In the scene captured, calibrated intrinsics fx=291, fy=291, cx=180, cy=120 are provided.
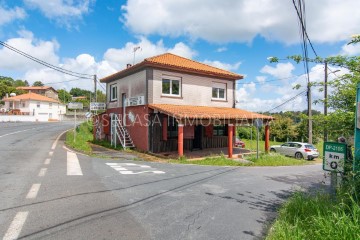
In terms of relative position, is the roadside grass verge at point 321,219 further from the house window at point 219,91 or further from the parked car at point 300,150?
the parked car at point 300,150

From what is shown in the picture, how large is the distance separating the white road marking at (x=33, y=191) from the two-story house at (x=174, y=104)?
8385 mm

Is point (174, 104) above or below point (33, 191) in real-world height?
above

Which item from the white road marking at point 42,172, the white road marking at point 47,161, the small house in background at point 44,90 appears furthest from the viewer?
the small house in background at point 44,90

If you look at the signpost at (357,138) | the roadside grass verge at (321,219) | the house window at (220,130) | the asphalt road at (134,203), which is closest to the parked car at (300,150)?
the house window at (220,130)

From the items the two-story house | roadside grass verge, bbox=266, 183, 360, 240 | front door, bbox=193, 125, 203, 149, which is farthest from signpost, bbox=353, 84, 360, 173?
front door, bbox=193, 125, 203, 149

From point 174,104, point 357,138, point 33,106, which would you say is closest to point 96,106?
point 174,104

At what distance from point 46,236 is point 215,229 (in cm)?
278

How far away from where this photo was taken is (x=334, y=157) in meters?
5.62

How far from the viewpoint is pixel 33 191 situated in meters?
7.26

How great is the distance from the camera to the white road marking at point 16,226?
14.8ft

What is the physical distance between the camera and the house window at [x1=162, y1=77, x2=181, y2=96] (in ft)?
59.7

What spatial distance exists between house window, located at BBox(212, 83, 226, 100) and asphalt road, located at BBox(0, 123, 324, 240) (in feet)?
34.6

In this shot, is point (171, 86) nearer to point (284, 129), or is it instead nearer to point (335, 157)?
point (335, 157)

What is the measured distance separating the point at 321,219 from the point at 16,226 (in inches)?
196
